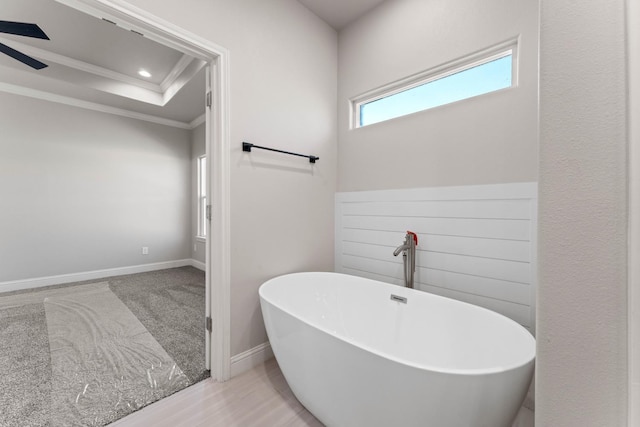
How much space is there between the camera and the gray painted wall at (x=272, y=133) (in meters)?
1.76

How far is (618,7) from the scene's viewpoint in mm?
512

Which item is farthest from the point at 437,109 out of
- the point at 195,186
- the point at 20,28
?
the point at 195,186

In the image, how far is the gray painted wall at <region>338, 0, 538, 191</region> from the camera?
1500 millimetres

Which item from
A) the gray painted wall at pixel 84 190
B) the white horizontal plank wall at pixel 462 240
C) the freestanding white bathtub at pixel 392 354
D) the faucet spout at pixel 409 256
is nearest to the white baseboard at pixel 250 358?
the freestanding white bathtub at pixel 392 354

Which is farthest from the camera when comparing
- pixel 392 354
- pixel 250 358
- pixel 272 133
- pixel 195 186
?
pixel 195 186

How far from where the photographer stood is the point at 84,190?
3809mm

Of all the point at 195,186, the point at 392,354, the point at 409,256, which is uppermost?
the point at 195,186

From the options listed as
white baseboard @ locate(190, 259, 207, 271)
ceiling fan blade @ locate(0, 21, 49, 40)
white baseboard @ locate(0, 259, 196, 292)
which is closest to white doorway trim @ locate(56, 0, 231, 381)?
ceiling fan blade @ locate(0, 21, 49, 40)

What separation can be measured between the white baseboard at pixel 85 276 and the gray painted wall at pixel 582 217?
5.07 metres

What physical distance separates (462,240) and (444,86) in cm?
114

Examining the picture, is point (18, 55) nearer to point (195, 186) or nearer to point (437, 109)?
point (195, 186)

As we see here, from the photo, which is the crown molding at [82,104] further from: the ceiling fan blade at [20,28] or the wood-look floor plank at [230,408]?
the wood-look floor plank at [230,408]

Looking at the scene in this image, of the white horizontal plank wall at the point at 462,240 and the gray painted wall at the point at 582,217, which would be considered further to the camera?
the white horizontal plank wall at the point at 462,240

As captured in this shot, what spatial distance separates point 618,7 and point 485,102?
4.13 ft
